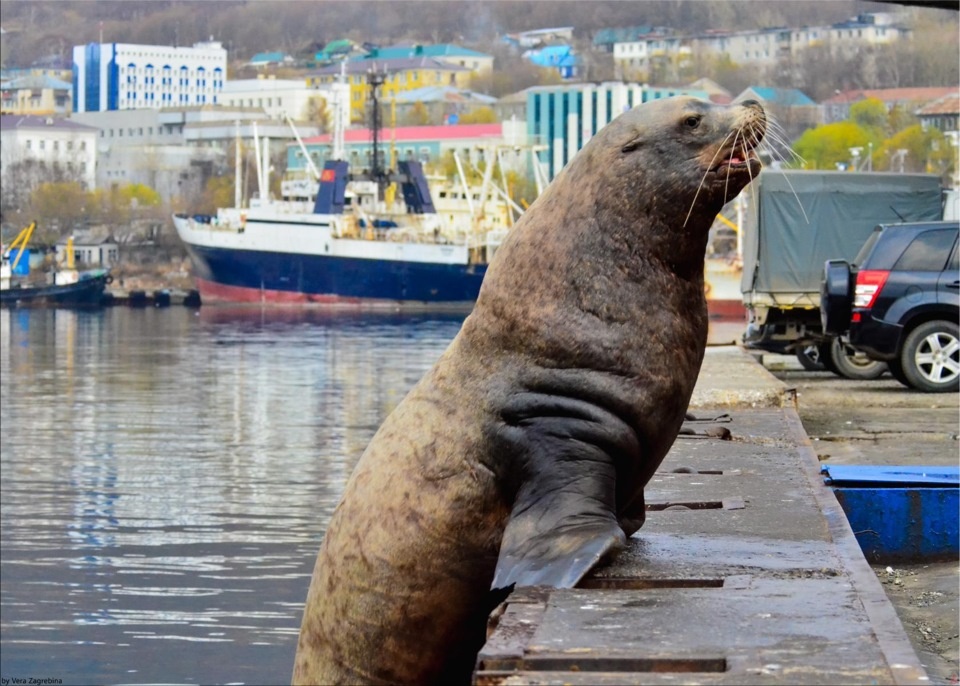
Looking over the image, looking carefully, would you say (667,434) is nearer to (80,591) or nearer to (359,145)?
(80,591)

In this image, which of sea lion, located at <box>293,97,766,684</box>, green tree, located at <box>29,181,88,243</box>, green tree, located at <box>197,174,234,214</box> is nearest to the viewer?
sea lion, located at <box>293,97,766,684</box>

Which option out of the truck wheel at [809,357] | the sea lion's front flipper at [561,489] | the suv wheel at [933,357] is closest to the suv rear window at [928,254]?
the suv wheel at [933,357]

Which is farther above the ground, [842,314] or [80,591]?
[842,314]

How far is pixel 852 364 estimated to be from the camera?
15.1 meters

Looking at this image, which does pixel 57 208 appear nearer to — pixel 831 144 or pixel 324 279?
pixel 324 279

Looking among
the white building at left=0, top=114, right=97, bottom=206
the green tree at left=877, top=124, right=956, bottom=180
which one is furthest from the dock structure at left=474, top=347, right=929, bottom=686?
the white building at left=0, top=114, right=97, bottom=206

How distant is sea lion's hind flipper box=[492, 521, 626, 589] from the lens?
3613 millimetres

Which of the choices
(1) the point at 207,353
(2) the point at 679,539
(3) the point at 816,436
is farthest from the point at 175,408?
(2) the point at 679,539

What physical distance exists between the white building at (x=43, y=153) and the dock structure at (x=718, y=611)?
5385 inches

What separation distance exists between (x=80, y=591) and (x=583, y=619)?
12.4 m

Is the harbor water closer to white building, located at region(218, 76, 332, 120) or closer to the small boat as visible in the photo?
the small boat

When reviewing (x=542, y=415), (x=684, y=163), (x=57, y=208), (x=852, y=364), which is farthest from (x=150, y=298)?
(x=542, y=415)

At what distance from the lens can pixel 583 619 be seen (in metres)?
3.38

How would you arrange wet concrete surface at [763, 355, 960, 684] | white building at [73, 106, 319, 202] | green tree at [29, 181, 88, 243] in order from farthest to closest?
white building at [73, 106, 319, 202] → green tree at [29, 181, 88, 243] → wet concrete surface at [763, 355, 960, 684]
